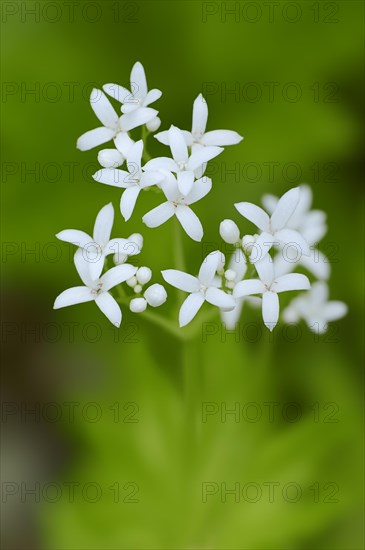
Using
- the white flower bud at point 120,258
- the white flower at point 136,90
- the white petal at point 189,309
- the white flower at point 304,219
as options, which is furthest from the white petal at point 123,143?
the white flower at point 304,219

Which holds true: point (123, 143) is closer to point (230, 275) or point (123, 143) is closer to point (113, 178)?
point (113, 178)

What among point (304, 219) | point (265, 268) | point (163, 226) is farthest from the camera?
point (163, 226)

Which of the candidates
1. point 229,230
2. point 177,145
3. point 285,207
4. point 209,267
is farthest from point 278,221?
point 177,145

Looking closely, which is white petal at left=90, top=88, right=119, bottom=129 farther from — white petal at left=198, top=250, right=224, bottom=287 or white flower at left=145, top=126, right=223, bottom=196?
white petal at left=198, top=250, right=224, bottom=287

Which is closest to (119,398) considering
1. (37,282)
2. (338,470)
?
(37,282)

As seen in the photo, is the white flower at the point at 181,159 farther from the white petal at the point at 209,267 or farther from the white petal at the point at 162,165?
the white petal at the point at 209,267
